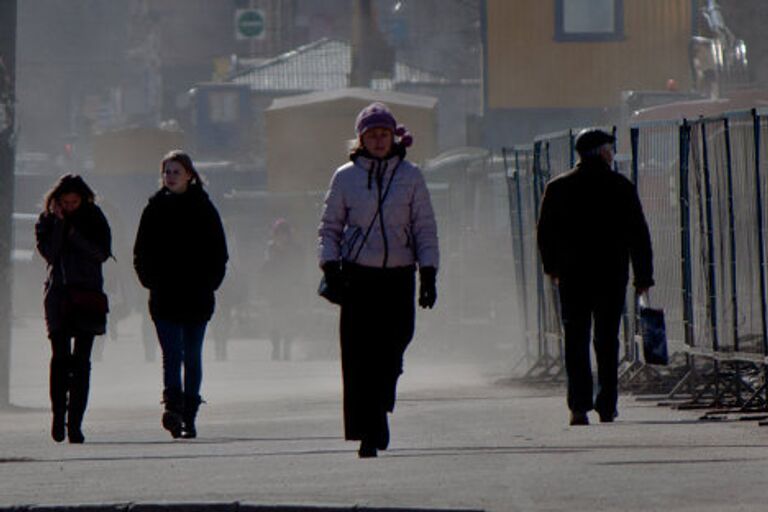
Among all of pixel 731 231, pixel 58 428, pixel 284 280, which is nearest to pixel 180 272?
pixel 58 428

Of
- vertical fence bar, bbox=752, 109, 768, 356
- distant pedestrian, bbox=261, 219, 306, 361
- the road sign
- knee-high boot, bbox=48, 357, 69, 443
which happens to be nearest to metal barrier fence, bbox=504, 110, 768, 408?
vertical fence bar, bbox=752, 109, 768, 356

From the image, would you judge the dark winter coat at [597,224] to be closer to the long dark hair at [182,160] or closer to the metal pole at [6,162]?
the long dark hair at [182,160]

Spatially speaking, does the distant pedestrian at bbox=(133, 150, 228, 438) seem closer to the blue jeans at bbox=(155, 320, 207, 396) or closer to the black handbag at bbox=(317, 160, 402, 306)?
the blue jeans at bbox=(155, 320, 207, 396)

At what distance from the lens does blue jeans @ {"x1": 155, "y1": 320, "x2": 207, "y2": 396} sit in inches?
528

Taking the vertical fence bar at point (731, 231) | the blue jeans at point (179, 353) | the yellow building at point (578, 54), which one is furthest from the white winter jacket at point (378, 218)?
the yellow building at point (578, 54)

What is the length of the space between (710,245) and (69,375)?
413cm

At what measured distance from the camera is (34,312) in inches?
1570

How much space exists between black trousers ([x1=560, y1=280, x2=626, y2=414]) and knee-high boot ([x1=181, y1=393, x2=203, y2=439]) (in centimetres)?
223

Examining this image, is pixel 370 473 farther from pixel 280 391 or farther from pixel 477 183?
pixel 477 183

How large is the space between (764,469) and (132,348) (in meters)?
21.4

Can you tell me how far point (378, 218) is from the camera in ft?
35.7

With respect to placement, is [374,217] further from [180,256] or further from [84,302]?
[84,302]

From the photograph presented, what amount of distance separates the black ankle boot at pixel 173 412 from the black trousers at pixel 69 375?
1.69 ft

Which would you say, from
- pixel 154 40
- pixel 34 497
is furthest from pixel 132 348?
pixel 154 40
